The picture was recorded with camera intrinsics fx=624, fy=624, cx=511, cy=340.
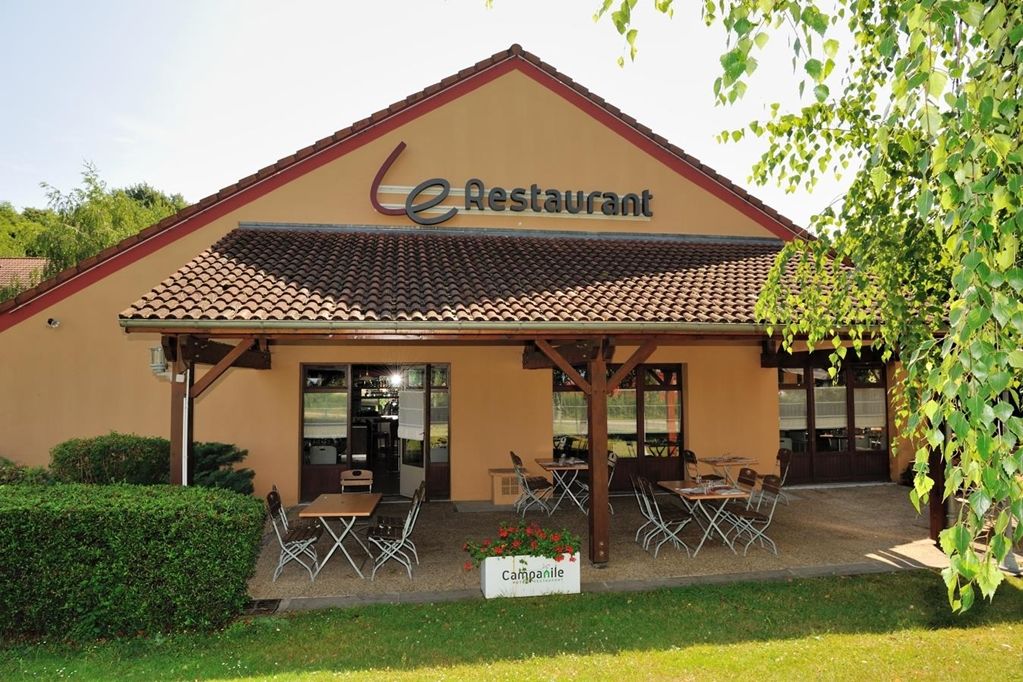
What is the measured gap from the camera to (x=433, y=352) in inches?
410

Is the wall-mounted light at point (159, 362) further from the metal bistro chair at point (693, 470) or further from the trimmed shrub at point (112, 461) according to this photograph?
the metal bistro chair at point (693, 470)

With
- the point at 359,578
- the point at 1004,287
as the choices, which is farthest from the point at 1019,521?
the point at 359,578

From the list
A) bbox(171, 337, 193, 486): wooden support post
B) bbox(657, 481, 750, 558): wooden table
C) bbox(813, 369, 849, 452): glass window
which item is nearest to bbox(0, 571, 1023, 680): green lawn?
bbox(657, 481, 750, 558): wooden table

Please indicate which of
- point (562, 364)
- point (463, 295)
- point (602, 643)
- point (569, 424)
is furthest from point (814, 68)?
point (569, 424)

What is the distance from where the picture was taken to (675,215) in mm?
11461

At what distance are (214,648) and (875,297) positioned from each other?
560cm

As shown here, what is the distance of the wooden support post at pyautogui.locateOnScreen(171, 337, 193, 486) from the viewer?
606cm

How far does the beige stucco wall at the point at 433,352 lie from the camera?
30.8ft

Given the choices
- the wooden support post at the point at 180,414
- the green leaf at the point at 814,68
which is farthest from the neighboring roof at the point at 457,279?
the green leaf at the point at 814,68

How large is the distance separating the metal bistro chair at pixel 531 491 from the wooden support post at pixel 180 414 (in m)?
4.53

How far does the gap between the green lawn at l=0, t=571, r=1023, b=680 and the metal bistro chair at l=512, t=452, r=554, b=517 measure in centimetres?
309

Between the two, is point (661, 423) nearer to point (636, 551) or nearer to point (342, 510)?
point (636, 551)

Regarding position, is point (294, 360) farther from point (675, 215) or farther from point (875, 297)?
point (875, 297)

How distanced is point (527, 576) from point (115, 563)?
3.49 m
